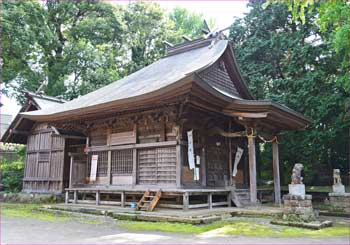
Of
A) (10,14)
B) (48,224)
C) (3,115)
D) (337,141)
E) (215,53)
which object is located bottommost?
(48,224)

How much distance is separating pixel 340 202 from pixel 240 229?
5.45 m

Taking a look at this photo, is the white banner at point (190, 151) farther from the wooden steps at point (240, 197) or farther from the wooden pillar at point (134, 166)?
the wooden pillar at point (134, 166)

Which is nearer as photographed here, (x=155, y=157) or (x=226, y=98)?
(x=226, y=98)

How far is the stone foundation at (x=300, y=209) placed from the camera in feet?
24.7

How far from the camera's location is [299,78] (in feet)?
53.4

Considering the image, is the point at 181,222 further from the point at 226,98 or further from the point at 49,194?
the point at 49,194

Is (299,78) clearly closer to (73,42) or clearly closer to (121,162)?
(121,162)

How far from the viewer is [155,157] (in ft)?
35.8

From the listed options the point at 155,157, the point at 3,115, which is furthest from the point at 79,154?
the point at 3,115

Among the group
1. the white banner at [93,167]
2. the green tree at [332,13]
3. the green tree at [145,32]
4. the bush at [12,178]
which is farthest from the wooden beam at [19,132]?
the green tree at [332,13]

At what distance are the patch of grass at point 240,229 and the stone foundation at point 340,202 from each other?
11.5 ft

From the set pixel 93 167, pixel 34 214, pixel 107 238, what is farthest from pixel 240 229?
pixel 93 167

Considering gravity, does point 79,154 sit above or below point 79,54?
below

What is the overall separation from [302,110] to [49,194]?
508 inches
